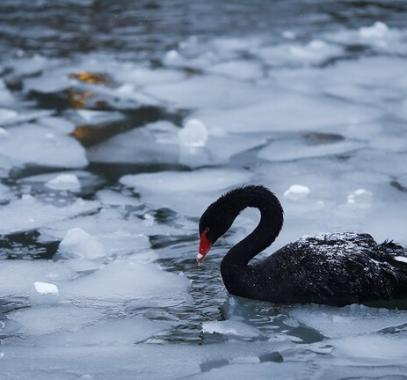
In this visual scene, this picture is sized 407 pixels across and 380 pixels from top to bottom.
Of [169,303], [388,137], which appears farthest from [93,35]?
[169,303]

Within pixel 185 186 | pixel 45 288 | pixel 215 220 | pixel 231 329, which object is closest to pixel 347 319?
pixel 231 329

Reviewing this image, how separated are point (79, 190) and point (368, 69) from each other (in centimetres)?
450

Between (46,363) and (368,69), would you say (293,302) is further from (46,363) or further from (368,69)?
(368,69)

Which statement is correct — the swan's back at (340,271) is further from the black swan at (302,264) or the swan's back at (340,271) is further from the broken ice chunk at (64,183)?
the broken ice chunk at (64,183)

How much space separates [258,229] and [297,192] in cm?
148

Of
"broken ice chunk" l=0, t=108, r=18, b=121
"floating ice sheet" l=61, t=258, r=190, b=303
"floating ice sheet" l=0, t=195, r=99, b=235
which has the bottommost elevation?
"floating ice sheet" l=61, t=258, r=190, b=303

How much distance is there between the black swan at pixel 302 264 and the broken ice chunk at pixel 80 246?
0.83m

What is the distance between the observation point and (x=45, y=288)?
511cm

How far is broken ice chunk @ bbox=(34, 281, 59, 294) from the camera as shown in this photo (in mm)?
5098

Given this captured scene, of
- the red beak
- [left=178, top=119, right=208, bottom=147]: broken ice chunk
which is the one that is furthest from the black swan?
[left=178, top=119, right=208, bottom=147]: broken ice chunk

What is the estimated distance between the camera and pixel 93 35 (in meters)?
13.0

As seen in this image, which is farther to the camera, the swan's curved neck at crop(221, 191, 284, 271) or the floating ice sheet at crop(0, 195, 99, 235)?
the floating ice sheet at crop(0, 195, 99, 235)

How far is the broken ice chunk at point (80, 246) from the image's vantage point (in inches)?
226

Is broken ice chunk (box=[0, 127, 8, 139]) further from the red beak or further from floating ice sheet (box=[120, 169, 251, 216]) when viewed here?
the red beak
